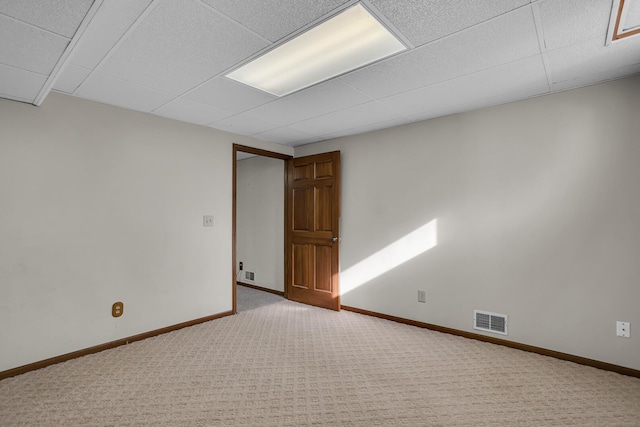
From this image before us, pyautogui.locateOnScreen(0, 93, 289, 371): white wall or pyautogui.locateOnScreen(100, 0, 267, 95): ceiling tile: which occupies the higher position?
pyautogui.locateOnScreen(100, 0, 267, 95): ceiling tile

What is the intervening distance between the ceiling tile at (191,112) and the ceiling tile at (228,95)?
0.42 feet

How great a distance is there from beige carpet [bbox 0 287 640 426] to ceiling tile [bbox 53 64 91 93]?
2238 mm

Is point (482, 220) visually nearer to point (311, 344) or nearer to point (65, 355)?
point (311, 344)

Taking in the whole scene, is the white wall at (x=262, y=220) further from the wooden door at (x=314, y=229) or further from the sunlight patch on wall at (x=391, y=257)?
the sunlight patch on wall at (x=391, y=257)

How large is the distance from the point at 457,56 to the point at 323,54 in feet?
2.94

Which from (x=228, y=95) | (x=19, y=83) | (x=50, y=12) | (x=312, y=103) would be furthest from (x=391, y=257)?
(x=19, y=83)

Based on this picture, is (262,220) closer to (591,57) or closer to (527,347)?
(527,347)

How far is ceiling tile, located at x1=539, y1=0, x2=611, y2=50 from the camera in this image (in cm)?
155

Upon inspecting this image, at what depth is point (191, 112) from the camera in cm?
310

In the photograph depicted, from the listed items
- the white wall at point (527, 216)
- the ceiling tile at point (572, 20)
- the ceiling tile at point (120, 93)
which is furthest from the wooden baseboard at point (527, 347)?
the ceiling tile at point (120, 93)

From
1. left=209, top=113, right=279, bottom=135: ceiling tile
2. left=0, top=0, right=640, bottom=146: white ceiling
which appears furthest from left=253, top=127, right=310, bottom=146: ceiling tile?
left=0, top=0, right=640, bottom=146: white ceiling

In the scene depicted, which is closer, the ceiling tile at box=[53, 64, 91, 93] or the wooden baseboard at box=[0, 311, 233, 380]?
the ceiling tile at box=[53, 64, 91, 93]

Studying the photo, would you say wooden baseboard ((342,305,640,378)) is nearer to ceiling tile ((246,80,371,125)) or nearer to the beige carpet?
the beige carpet

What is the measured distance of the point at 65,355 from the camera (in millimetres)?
2584
